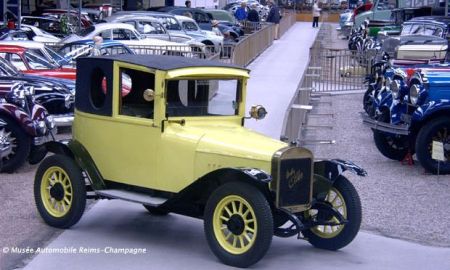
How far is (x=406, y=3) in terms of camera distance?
131ft

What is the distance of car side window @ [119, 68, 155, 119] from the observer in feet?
27.1

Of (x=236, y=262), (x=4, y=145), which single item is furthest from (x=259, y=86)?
(x=236, y=262)

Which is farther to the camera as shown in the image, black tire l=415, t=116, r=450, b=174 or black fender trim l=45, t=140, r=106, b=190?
black tire l=415, t=116, r=450, b=174

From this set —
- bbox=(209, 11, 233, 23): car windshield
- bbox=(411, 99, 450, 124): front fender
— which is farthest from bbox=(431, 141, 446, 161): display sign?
bbox=(209, 11, 233, 23): car windshield

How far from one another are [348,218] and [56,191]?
2.76 m

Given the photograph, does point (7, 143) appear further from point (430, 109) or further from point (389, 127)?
point (430, 109)

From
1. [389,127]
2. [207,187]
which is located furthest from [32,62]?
[207,187]

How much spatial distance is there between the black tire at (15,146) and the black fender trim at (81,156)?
292cm

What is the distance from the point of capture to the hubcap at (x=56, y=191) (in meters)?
8.48

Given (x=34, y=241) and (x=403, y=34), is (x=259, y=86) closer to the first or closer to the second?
(x=403, y=34)

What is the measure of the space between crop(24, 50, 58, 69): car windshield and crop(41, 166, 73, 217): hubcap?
28.6 ft

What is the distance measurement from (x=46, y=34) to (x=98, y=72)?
20123 millimetres

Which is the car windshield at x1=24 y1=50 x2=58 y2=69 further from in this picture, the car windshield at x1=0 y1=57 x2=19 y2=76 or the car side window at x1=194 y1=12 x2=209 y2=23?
the car side window at x1=194 y1=12 x2=209 y2=23

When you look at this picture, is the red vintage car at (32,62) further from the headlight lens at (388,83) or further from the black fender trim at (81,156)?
the black fender trim at (81,156)
